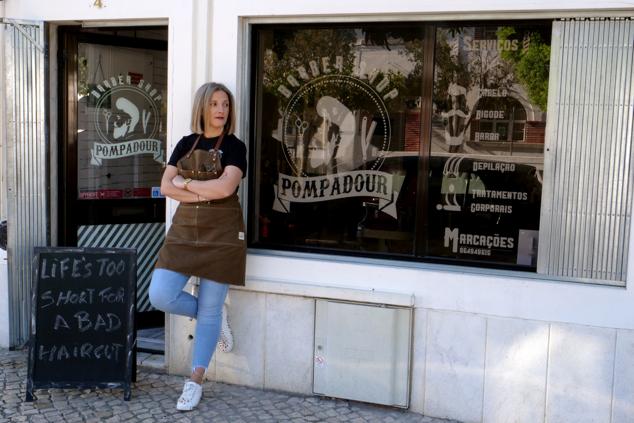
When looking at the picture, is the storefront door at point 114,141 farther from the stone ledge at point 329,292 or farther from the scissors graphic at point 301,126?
the stone ledge at point 329,292

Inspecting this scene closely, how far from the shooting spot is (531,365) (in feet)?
13.8

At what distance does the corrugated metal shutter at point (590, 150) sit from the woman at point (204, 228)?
6.11 feet

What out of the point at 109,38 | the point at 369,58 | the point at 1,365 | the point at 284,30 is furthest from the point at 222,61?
the point at 1,365

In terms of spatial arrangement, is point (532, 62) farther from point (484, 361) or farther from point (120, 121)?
point (120, 121)

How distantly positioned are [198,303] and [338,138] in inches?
55.9

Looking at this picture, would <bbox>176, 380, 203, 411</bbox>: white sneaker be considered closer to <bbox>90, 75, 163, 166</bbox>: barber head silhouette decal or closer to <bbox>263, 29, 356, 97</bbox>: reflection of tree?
<bbox>263, 29, 356, 97</bbox>: reflection of tree

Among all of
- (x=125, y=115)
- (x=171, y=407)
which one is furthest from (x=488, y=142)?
(x=125, y=115)

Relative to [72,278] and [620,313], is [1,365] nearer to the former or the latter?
[72,278]

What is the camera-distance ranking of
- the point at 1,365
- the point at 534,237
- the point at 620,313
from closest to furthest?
the point at 620,313 → the point at 534,237 → the point at 1,365

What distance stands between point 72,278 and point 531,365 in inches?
111

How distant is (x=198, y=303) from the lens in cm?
452

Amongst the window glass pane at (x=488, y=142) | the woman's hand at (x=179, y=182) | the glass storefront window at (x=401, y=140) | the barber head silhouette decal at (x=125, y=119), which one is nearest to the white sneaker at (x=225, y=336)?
the glass storefront window at (x=401, y=140)

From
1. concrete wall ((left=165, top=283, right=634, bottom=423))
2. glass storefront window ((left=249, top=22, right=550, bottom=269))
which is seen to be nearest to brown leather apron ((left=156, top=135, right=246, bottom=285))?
concrete wall ((left=165, top=283, right=634, bottom=423))

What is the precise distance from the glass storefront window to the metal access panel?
45cm
